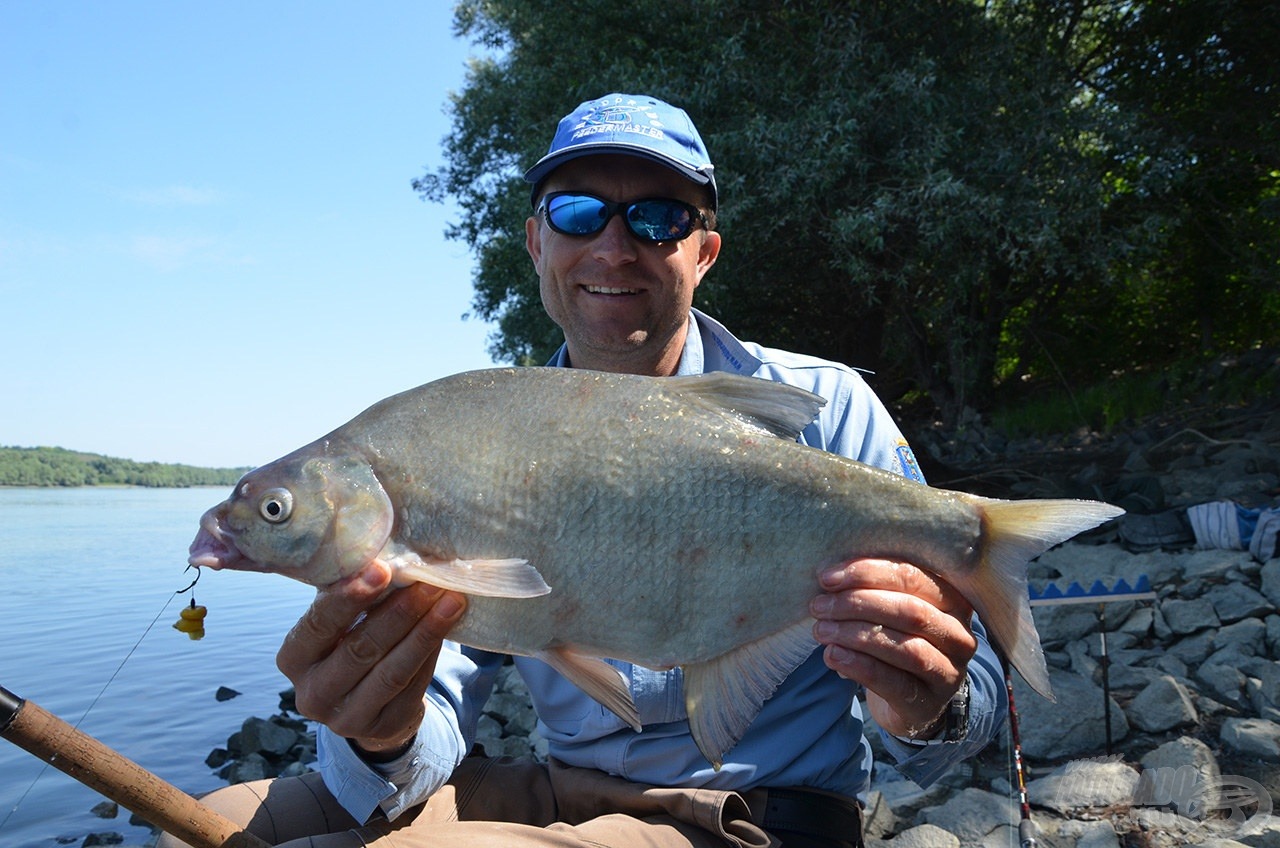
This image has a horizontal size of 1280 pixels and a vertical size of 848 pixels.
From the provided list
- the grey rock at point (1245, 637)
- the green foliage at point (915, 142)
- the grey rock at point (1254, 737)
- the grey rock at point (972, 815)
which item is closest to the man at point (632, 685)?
the grey rock at point (972, 815)

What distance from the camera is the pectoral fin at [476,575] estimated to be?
1905 mm

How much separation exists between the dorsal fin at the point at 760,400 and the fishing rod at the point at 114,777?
169 cm

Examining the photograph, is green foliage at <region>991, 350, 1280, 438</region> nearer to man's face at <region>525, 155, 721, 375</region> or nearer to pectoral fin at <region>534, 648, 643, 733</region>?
man's face at <region>525, 155, 721, 375</region>

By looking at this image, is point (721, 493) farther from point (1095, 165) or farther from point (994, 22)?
point (994, 22)

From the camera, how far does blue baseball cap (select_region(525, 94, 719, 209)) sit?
3029mm

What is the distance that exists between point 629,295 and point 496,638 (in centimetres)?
148

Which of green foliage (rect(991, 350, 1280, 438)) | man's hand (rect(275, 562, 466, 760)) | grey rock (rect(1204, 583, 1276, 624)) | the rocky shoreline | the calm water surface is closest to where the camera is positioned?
man's hand (rect(275, 562, 466, 760))

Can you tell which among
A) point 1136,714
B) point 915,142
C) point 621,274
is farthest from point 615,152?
point 915,142

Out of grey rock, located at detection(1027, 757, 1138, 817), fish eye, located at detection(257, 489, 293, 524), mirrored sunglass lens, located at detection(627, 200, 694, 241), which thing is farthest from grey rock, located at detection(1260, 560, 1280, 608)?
fish eye, located at detection(257, 489, 293, 524)

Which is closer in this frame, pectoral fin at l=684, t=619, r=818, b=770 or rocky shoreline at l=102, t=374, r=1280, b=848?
pectoral fin at l=684, t=619, r=818, b=770

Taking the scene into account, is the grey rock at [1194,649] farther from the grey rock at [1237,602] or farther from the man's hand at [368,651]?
the man's hand at [368,651]

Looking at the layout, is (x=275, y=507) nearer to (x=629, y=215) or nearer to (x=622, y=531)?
(x=622, y=531)

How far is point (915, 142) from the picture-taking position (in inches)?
416

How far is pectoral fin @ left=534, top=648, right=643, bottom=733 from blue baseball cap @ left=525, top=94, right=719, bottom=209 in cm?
166
